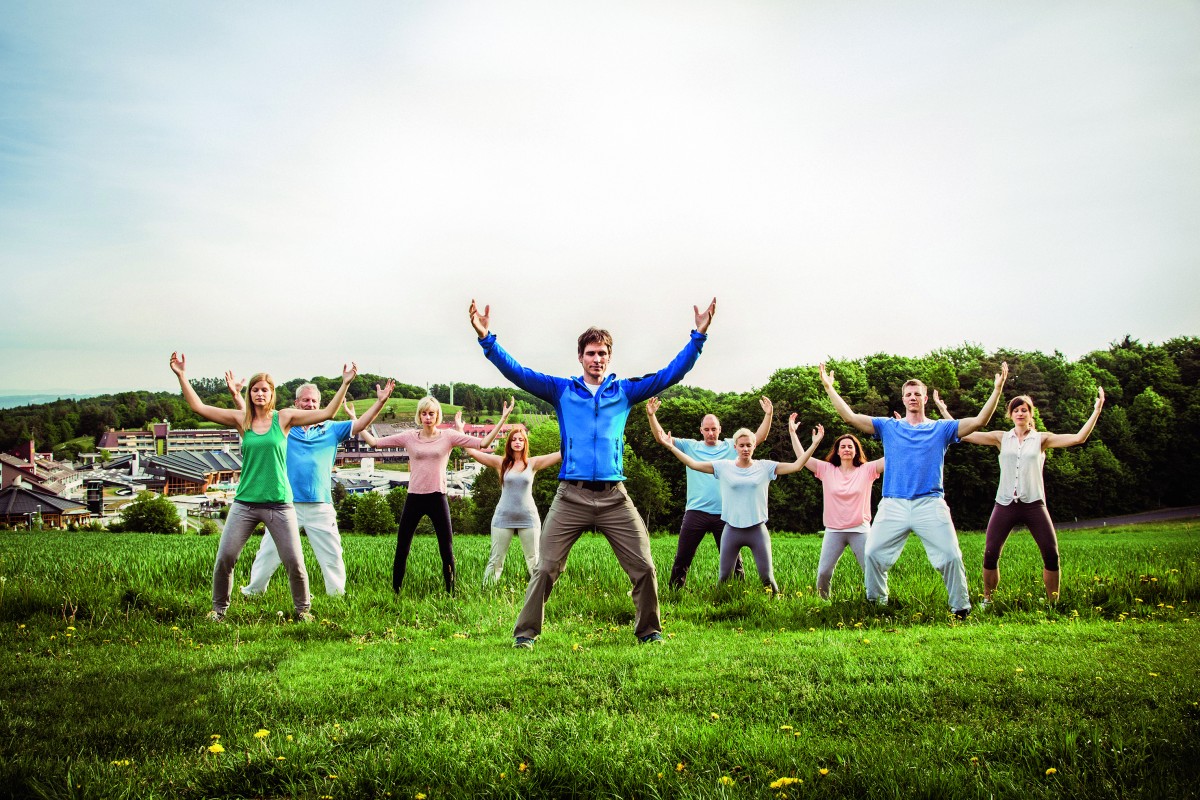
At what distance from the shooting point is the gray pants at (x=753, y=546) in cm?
1002

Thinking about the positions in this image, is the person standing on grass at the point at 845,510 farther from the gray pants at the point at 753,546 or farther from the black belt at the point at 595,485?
the black belt at the point at 595,485

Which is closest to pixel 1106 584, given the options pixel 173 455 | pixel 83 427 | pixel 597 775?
pixel 597 775

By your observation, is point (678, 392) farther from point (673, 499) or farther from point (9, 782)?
point (9, 782)

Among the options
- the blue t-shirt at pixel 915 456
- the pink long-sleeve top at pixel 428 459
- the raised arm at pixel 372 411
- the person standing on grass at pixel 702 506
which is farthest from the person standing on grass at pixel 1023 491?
the raised arm at pixel 372 411

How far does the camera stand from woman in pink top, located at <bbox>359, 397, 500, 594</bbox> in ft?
32.7

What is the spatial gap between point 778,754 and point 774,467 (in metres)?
6.52

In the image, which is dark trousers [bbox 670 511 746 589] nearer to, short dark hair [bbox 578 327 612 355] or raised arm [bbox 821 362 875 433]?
raised arm [bbox 821 362 875 433]

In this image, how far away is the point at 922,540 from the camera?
28.0 feet

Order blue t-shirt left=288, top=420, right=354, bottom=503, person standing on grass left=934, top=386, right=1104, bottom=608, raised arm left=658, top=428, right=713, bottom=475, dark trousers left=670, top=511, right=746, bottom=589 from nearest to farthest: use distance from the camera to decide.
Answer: person standing on grass left=934, top=386, right=1104, bottom=608, blue t-shirt left=288, top=420, right=354, bottom=503, raised arm left=658, top=428, right=713, bottom=475, dark trousers left=670, top=511, right=746, bottom=589

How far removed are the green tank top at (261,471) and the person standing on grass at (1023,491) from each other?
7.64 meters

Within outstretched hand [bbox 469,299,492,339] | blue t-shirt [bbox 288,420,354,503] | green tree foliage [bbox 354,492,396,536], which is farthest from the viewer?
green tree foliage [bbox 354,492,396,536]

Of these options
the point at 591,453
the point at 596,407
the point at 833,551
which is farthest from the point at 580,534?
the point at 833,551

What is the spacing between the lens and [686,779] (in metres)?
3.89

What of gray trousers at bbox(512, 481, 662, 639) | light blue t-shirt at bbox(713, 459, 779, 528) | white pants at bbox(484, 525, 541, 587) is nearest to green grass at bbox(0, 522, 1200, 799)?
gray trousers at bbox(512, 481, 662, 639)
